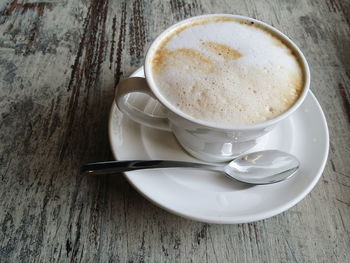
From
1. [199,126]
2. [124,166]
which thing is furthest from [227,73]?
[124,166]

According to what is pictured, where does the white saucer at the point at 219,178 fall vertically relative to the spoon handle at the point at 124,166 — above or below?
below

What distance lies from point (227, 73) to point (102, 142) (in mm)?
290

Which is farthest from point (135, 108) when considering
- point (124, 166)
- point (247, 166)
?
point (247, 166)

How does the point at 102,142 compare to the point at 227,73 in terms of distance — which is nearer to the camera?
the point at 227,73

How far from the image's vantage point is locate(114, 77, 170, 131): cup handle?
571 millimetres

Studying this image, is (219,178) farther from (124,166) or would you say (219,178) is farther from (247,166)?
(124,166)

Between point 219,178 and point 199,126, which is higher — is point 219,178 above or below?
below

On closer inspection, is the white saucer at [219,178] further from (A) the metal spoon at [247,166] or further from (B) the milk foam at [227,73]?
(B) the milk foam at [227,73]

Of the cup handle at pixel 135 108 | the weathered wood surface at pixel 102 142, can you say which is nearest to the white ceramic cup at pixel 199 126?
the cup handle at pixel 135 108

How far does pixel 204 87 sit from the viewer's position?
1.82 ft

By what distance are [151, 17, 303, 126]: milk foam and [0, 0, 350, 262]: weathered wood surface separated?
20 cm

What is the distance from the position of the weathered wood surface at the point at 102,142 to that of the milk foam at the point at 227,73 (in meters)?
0.20

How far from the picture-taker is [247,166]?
61 cm

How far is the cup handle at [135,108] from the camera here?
0.57 meters
